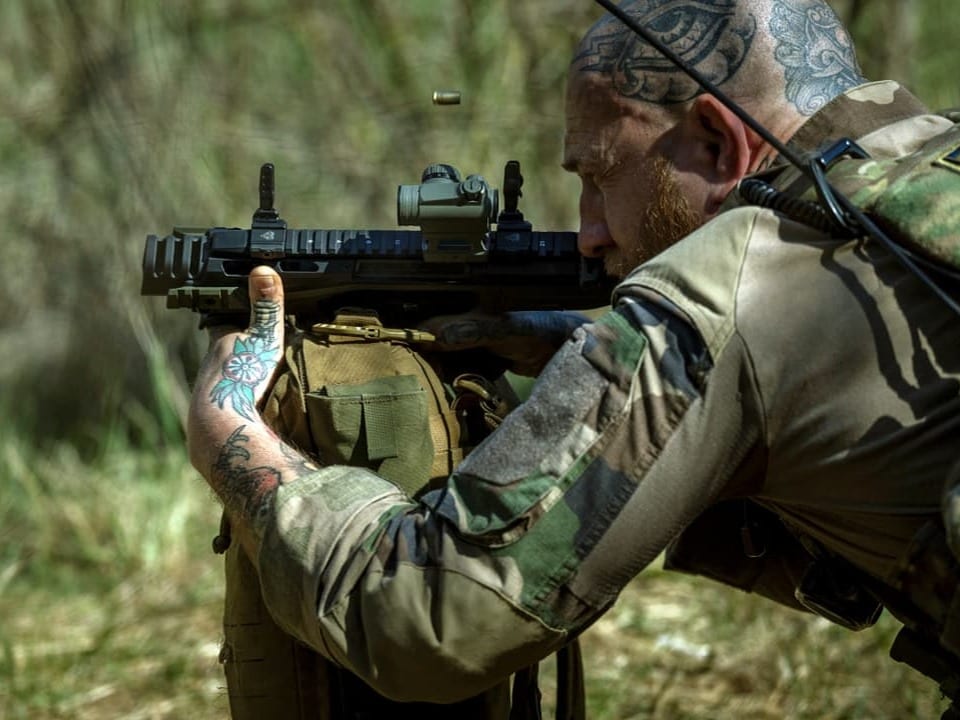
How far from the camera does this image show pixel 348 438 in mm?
2391

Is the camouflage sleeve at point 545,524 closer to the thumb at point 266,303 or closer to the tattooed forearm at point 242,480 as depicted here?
the tattooed forearm at point 242,480

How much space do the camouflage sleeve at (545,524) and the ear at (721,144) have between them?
20.2 inches

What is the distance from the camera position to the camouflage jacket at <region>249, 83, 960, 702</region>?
6.09ft

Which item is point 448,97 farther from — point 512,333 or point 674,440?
point 674,440

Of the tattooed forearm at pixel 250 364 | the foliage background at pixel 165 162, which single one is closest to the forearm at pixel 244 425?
the tattooed forearm at pixel 250 364

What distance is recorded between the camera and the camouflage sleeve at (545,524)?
1.86 metres

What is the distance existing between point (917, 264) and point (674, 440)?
0.41 meters

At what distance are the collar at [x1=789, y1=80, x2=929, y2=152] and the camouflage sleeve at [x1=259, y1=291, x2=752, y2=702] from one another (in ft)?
1.66

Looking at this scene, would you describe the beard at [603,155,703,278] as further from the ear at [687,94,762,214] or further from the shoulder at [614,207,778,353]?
the shoulder at [614,207,778,353]

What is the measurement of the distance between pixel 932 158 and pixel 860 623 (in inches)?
31.6

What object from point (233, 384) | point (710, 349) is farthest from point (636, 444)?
point (233, 384)

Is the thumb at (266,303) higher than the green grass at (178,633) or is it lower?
higher

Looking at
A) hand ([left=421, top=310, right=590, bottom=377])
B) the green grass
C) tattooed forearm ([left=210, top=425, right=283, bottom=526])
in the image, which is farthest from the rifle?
the green grass

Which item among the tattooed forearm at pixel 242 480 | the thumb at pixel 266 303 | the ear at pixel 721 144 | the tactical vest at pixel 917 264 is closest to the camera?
the tactical vest at pixel 917 264
